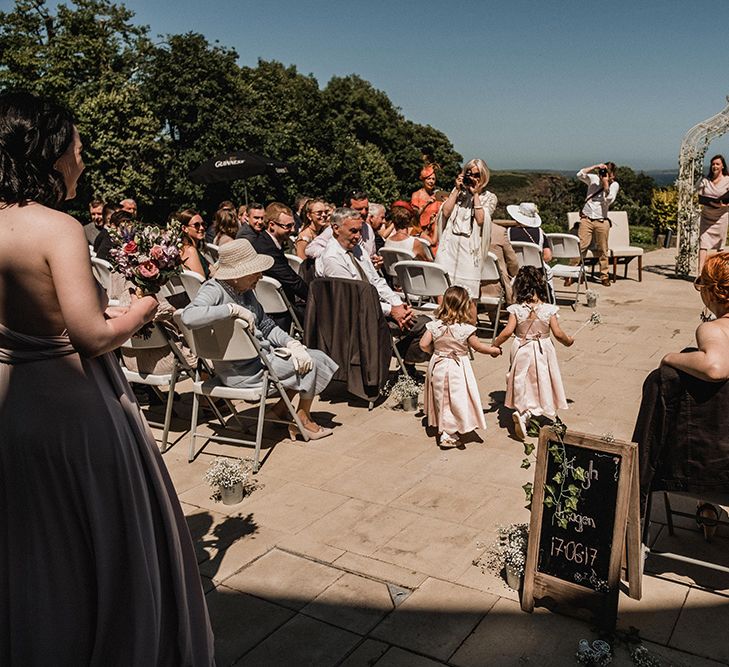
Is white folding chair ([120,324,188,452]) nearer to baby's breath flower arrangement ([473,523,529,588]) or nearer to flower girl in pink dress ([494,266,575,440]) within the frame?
flower girl in pink dress ([494,266,575,440])

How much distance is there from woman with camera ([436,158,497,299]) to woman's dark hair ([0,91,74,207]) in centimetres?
537

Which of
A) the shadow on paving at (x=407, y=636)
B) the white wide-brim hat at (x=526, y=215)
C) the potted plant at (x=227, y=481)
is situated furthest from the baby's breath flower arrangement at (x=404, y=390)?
the white wide-brim hat at (x=526, y=215)

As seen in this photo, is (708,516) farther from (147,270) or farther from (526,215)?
(526,215)

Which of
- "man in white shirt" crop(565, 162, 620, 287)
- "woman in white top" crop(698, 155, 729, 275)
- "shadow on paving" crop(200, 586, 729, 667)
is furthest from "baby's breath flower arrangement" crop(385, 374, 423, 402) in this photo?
"woman in white top" crop(698, 155, 729, 275)

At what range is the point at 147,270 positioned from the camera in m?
2.50

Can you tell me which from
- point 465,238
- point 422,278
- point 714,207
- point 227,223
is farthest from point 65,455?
point 714,207

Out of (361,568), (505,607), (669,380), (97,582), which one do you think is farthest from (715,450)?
(97,582)

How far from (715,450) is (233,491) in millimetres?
2456

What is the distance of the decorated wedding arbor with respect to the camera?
12.2m

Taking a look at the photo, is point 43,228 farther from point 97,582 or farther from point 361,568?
point 361,568

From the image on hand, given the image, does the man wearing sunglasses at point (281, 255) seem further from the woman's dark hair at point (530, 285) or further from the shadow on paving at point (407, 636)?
the shadow on paving at point (407, 636)

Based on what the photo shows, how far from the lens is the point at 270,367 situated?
468 centimetres

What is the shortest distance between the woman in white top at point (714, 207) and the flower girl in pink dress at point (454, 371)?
6.94 meters

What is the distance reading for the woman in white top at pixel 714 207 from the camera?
413 inches
